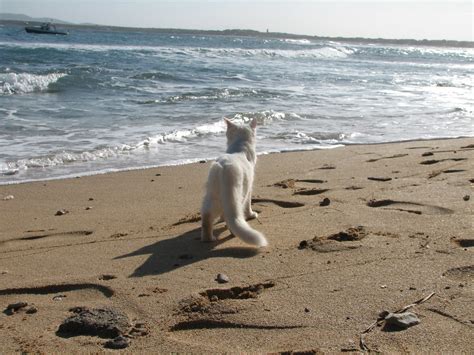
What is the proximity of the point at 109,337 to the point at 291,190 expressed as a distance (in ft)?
11.1

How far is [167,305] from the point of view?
3.04 metres

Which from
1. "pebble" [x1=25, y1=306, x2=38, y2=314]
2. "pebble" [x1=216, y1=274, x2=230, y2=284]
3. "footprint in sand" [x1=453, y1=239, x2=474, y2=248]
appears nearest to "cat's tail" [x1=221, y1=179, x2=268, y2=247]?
"pebble" [x1=216, y1=274, x2=230, y2=284]

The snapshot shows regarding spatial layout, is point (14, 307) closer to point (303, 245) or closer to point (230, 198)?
point (230, 198)

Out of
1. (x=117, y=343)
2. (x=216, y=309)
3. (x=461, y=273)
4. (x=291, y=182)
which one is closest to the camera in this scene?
(x=117, y=343)

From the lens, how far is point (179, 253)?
3984 millimetres

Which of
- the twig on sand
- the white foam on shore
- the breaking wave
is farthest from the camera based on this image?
the breaking wave

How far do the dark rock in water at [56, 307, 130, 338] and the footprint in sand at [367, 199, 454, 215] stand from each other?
2.70 m

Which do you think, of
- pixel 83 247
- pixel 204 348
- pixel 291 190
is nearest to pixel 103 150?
pixel 291 190

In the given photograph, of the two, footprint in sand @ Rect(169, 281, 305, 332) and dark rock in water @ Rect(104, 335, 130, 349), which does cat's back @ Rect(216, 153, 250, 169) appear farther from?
dark rock in water @ Rect(104, 335, 130, 349)

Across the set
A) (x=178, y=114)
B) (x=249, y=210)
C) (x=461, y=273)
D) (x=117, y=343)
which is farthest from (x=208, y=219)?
(x=178, y=114)

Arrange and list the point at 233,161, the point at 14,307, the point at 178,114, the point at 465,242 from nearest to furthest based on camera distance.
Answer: the point at 14,307 → the point at 465,242 → the point at 233,161 → the point at 178,114

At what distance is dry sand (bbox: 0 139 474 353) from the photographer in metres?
2.69

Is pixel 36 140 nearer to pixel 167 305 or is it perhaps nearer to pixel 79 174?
pixel 79 174

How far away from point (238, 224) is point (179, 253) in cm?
47
